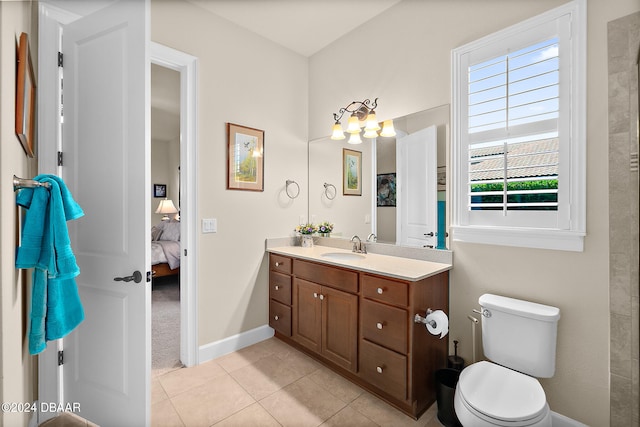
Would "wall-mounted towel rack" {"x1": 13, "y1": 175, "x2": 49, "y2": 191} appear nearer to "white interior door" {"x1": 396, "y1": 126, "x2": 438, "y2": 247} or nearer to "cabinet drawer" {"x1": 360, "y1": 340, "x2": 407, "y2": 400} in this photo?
"cabinet drawer" {"x1": 360, "y1": 340, "x2": 407, "y2": 400}

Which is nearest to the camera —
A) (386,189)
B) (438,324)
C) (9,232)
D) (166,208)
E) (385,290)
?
(9,232)

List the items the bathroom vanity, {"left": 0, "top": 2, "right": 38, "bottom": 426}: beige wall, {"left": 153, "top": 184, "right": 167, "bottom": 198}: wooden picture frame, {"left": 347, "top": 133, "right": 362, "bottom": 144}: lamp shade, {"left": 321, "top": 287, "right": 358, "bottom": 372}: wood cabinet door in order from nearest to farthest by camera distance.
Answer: {"left": 0, "top": 2, "right": 38, "bottom": 426}: beige wall < the bathroom vanity < {"left": 321, "top": 287, "right": 358, "bottom": 372}: wood cabinet door < {"left": 347, "top": 133, "right": 362, "bottom": 144}: lamp shade < {"left": 153, "top": 184, "right": 167, "bottom": 198}: wooden picture frame

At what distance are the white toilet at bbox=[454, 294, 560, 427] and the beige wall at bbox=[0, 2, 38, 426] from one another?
1.71 m

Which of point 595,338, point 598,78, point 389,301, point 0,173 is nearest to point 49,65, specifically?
point 0,173

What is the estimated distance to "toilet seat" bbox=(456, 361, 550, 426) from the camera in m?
1.19

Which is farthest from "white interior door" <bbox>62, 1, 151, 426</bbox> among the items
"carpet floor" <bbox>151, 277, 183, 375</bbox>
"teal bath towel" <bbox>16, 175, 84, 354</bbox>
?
"carpet floor" <bbox>151, 277, 183, 375</bbox>

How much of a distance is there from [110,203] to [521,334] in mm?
2347

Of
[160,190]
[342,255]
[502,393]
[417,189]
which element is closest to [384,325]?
[502,393]

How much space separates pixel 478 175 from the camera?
1900 mm

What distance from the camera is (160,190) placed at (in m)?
6.45

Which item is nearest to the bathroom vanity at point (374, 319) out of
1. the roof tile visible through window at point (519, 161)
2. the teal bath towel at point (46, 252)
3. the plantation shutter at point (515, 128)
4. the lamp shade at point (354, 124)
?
the plantation shutter at point (515, 128)

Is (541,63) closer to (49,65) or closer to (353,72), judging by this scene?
(353,72)

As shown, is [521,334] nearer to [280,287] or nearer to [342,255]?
[342,255]

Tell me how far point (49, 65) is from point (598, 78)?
2.93 meters
